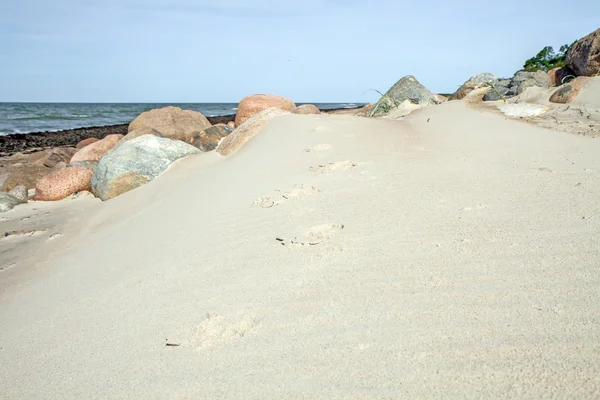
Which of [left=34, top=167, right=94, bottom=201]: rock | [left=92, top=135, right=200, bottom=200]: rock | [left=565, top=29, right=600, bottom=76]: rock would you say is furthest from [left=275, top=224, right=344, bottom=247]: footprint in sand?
[left=565, top=29, right=600, bottom=76]: rock

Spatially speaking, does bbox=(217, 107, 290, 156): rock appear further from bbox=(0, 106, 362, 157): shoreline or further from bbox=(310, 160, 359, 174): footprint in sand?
bbox=(0, 106, 362, 157): shoreline

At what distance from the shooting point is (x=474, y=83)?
10523mm

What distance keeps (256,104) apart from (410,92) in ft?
11.9

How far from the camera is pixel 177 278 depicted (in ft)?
7.70

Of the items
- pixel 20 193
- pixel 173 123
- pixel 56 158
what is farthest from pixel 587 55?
pixel 56 158

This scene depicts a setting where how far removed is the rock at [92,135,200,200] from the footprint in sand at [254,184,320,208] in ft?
11.0

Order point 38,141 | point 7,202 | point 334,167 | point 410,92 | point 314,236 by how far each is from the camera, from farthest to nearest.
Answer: point 38,141
point 410,92
point 7,202
point 334,167
point 314,236

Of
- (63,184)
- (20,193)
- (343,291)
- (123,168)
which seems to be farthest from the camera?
(20,193)

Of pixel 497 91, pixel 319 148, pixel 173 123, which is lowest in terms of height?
pixel 319 148

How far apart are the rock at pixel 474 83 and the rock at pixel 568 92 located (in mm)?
3138

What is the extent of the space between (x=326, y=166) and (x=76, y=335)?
7.99 feet

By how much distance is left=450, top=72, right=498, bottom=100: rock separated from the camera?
33.6 feet

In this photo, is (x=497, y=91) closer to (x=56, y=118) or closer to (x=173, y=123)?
(x=173, y=123)

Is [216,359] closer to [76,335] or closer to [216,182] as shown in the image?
[76,335]
